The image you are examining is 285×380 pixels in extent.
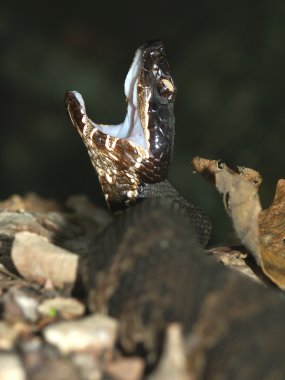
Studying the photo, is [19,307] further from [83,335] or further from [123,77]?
[123,77]

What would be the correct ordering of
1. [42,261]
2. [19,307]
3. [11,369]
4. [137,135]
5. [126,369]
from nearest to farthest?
[11,369]
[126,369]
[19,307]
[42,261]
[137,135]

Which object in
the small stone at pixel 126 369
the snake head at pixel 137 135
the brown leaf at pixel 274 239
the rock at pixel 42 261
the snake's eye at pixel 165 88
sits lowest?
the small stone at pixel 126 369

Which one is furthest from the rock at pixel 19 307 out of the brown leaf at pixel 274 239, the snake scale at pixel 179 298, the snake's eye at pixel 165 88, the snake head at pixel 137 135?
the snake's eye at pixel 165 88

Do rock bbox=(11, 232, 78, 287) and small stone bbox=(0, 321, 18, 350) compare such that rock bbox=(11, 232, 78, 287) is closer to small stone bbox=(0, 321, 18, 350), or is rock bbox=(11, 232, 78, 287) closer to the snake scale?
the snake scale

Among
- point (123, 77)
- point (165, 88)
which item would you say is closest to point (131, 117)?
point (165, 88)

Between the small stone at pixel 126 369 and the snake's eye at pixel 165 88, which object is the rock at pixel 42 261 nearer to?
the small stone at pixel 126 369
